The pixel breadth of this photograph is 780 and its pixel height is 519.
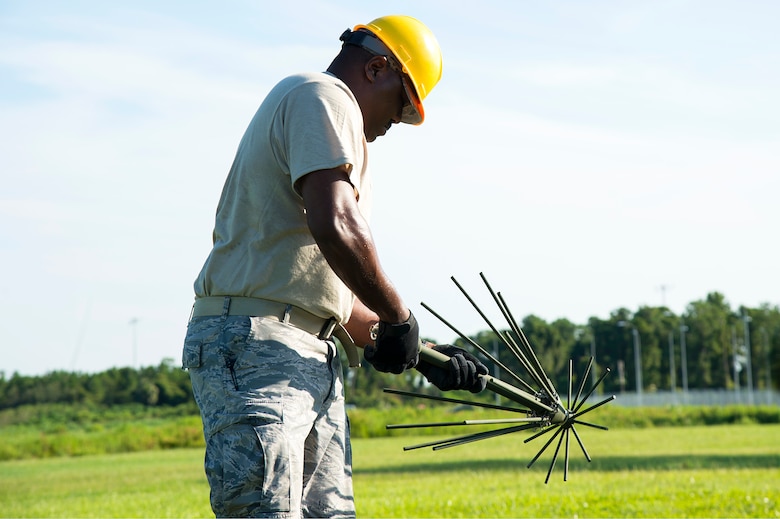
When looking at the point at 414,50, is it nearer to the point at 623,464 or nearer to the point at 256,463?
the point at 256,463

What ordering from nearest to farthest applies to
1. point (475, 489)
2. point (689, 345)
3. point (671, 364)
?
point (475, 489)
point (671, 364)
point (689, 345)

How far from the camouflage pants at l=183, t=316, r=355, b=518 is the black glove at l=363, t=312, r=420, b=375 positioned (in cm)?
22

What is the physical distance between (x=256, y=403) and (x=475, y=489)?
8.15 meters

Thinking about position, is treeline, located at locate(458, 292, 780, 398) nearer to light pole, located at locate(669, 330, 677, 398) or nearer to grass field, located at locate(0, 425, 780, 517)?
light pole, located at locate(669, 330, 677, 398)

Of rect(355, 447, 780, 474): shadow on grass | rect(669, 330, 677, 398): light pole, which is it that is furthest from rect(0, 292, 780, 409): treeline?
rect(355, 447, 780, 474): shadow on grass

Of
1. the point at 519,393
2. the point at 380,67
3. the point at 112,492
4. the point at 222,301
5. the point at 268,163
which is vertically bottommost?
the point at 112,492

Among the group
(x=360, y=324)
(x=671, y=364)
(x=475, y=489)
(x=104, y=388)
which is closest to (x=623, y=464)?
(x=475, y=489)

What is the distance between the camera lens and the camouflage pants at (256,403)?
9.47 feet

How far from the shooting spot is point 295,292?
3.07 m

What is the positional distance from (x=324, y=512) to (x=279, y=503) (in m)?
0.45

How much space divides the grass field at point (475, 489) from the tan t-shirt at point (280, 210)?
18.0ft

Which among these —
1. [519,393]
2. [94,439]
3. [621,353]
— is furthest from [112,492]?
[621,353]

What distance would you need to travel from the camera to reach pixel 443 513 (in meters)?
8.35

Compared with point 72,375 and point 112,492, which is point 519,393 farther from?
point 72,375
